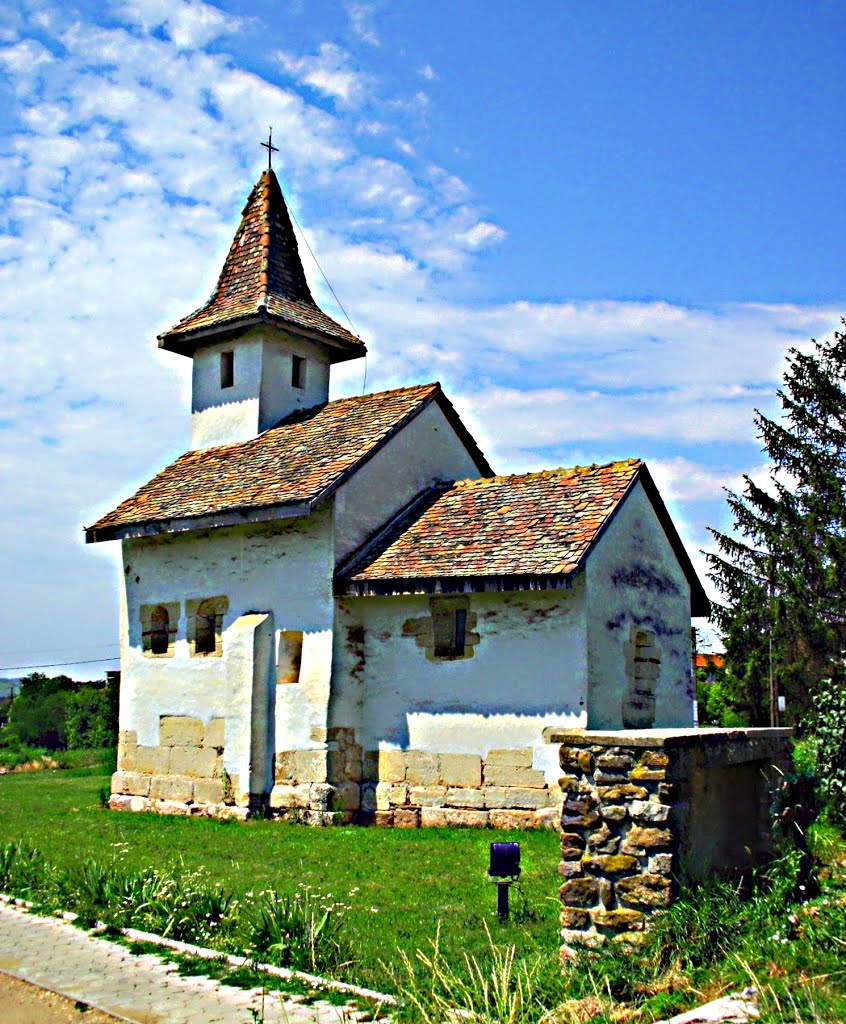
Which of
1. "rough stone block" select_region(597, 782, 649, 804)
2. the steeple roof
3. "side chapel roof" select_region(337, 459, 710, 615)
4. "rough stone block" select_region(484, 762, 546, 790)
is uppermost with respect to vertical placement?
the steeple roof

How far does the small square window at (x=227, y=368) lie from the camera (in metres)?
20.9

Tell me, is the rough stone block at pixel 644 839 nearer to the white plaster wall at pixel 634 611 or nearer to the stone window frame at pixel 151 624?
the white plaster wall at pixel 634 611

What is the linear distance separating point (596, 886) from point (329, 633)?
9.37 m

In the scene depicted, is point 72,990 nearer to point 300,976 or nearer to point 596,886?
point 300,976

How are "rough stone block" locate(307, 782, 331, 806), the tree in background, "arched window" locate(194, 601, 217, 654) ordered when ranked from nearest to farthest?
"rough stone block" locate(307, 782, 331, 806)
"arched window" locate(194, 601, 217, 654)
the tree in background

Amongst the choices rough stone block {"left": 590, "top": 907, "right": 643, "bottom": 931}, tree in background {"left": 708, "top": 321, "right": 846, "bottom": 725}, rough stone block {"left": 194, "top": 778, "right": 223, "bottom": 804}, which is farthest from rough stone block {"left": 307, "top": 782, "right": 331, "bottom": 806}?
tree in background {"left": 708, "top": 321, "right": 846, "bottom": 725}

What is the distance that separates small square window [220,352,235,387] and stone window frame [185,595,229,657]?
16.3 ft

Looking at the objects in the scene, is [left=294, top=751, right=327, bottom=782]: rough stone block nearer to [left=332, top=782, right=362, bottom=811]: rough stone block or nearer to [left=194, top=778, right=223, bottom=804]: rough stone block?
[left=332, top=782, right=362, bottom=811]: rough stone block

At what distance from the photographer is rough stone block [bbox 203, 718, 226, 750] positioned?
1708 centimetres

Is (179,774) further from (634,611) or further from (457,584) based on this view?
(634,611)

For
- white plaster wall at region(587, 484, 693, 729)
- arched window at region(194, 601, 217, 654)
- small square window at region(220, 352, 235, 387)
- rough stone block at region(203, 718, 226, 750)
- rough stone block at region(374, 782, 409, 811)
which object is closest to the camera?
white plaster wall at region(587, 484, 693, 729)

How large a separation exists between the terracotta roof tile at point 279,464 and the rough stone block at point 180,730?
351 cm

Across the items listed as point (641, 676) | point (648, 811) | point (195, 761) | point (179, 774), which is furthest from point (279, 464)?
point (648, 811)

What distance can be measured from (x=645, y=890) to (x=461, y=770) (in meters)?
8.36
